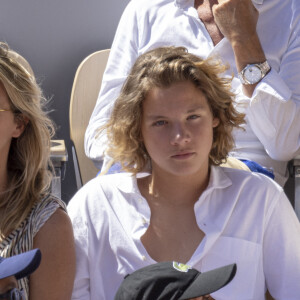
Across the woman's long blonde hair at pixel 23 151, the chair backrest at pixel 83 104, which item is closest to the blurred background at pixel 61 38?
the chair backrest at pixel 83 104

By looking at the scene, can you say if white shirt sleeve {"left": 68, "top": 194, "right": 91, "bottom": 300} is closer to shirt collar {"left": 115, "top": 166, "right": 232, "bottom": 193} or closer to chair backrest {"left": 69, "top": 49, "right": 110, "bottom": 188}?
shirt collar {"left": 115, "top": 166, "right": 232, "bottom": 193}

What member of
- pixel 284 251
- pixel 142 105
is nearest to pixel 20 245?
pixel 142 105

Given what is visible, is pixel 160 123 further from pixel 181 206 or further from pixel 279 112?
pixel 279 112

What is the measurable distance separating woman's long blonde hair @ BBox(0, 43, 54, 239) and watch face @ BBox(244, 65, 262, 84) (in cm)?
86

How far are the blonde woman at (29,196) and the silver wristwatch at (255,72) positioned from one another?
2.81ft

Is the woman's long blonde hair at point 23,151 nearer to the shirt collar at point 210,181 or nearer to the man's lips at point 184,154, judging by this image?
the shirt collar at point 210,181

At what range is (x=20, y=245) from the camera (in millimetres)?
1710

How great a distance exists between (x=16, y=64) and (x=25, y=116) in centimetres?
15

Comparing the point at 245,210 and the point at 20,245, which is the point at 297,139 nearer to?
the point at 245,210

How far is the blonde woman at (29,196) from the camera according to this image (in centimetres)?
171

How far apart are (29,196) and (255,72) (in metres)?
1.02

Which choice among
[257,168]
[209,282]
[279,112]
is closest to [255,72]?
[279,112]

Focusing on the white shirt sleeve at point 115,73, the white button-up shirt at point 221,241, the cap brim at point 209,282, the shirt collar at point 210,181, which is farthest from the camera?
the white shirt sleeve at point 115,73

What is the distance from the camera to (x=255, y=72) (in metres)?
2.41
